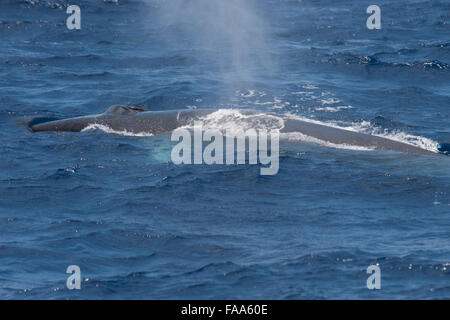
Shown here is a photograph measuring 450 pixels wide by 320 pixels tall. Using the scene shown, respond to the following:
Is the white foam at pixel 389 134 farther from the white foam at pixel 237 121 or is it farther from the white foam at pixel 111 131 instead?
the white foam at pixel 111 131

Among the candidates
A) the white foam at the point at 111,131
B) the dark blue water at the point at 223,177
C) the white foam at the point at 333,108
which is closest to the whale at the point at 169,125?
the white foam at the point at 111,131

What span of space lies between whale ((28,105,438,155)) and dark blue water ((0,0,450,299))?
0.59 m

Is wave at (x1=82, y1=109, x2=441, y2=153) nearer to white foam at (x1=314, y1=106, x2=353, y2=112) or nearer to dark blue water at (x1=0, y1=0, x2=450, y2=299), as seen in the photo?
dark blue water at (x1=0, y1=0, x2=450, y2=299)

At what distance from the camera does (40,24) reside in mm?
45531

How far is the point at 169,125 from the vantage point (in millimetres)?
28609

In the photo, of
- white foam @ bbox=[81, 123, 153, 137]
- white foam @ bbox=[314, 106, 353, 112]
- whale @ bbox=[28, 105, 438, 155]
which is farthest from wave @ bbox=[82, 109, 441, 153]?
white foam @ bbox=[314, 106, 353, 112]

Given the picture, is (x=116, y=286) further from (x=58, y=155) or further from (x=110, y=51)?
(x=110, y=51)

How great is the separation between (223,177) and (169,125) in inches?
176

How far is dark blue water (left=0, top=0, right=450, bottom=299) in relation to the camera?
18.7 meters

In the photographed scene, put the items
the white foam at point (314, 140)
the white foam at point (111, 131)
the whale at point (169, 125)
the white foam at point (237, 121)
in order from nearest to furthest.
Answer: the white foam at point (314, 140), the whale at point (169, 125), the white foam at point (237, 121), the white foam at point (111, 131)

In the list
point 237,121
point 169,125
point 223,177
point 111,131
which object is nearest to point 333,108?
point 237,121

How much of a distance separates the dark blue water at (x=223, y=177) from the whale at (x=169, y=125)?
593 millimetres

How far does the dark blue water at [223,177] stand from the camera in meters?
18.7

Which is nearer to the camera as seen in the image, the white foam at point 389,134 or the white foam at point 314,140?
the white foam at point 314,140
